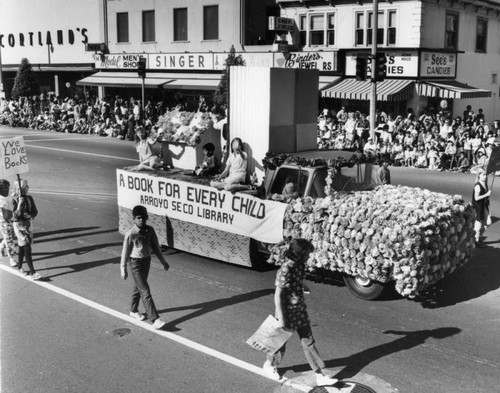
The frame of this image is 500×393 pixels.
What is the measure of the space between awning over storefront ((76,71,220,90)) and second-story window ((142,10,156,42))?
2.28 meters

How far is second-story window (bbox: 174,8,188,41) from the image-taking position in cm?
3838

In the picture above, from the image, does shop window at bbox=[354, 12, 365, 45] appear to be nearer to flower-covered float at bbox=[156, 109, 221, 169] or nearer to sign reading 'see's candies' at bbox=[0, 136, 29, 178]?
flower-covered float at bbox=[156, 109, 221, 169]

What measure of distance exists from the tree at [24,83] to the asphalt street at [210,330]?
32491 millimetres

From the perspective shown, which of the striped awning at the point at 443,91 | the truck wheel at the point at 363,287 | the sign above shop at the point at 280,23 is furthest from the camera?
the sign above shop at the point at 280,23

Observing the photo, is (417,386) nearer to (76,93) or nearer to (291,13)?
(291,13)

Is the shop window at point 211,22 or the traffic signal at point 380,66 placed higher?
the shop window at point 211,22

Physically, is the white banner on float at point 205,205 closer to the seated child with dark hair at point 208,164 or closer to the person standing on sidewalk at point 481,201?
the seated child with dark hair at point 208,164

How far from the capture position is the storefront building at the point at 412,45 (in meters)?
28.2

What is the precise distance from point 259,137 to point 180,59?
2764 cm

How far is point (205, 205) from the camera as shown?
36.2ft

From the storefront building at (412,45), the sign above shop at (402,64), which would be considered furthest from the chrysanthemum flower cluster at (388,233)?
the sign above shop at (402,64)

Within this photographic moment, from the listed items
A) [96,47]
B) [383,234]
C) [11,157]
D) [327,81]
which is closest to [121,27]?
[96,47]

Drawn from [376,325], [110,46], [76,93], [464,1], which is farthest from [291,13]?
[376,325]

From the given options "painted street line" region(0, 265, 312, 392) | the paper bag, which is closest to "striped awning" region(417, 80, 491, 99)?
"painted street line" region(0, 265, 312, 392)
